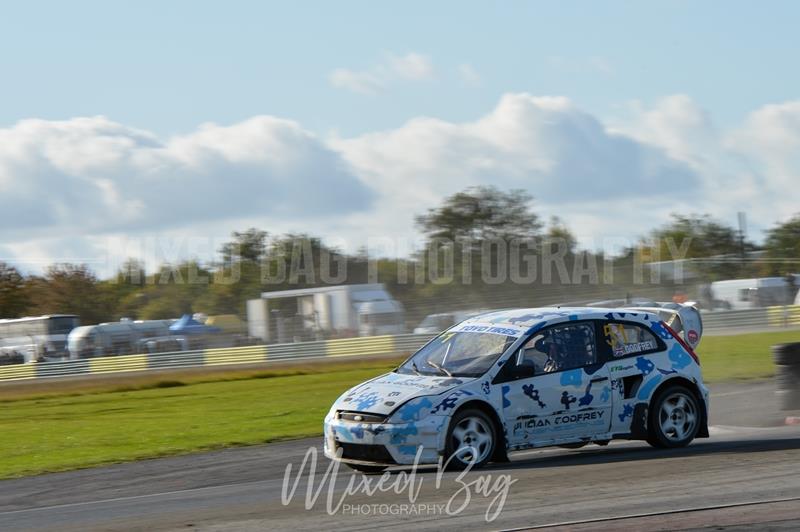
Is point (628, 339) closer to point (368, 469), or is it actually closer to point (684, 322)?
point (684, 322)

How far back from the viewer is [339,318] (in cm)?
4731

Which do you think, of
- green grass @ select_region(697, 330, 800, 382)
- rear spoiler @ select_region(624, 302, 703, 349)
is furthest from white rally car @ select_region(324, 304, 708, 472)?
green grass @ select_region(697, 330, 800, 382)

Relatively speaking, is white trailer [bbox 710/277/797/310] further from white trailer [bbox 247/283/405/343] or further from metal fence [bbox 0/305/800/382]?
white trailer [bbox 247/283/405/343]

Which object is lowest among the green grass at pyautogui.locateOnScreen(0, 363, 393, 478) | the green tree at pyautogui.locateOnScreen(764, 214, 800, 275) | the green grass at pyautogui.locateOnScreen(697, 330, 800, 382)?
the green grass at pyautogui.locateOnScreen(0, 363, 393, 478)

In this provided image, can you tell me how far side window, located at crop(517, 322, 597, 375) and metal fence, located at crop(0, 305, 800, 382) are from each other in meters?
29.7

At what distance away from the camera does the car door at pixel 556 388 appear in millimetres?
10289

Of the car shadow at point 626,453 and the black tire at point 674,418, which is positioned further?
the black tire at point 674,418

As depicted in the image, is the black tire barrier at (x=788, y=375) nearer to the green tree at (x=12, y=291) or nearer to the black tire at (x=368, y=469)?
the black tire at (x=368, y=469)

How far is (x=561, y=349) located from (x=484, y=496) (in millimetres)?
2534

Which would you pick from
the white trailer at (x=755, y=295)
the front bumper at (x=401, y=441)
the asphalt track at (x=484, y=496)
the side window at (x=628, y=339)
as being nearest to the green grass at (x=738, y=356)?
the asphalt track at (x=484, y=496)

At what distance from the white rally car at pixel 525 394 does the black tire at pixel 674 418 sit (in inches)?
0.4

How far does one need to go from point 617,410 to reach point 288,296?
40.7 m

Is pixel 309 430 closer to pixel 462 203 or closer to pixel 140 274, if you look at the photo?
pixel 462 203

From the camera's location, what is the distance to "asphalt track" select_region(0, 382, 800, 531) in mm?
7652
